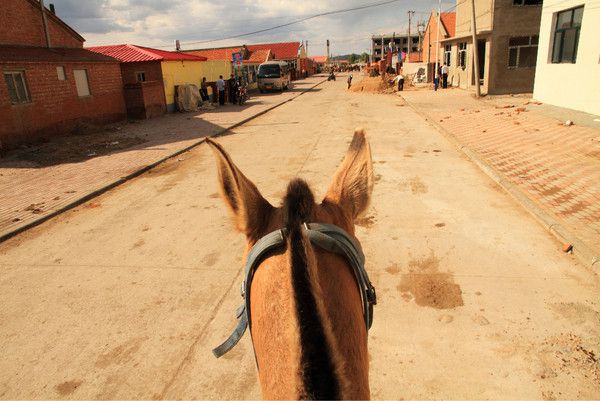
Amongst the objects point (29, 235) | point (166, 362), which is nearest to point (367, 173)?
point (166, 362)

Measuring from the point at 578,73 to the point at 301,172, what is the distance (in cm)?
1213

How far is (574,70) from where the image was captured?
14.6 m

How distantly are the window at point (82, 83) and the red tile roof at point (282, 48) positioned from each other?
5353cm

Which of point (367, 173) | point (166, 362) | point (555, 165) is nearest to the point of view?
point (367, 173)

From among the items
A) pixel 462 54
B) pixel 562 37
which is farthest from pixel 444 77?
pixel 562 37

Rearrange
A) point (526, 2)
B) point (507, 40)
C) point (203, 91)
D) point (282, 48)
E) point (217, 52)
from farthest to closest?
point (282, 48), point (217, 52), point (203, 91), point (507, 40), point (526, 2)

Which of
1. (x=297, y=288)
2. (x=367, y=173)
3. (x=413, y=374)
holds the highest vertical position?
(x=367, y=173)

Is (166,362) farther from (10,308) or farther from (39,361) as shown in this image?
(10,308)

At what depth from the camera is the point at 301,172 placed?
9.27 meters

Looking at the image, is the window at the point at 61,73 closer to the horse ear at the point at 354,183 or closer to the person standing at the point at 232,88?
the person standing at the point at 232,88

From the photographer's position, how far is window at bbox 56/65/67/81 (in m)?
15.4

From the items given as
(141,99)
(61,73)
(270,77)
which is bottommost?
(141,99)

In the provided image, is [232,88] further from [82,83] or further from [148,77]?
[82,83]

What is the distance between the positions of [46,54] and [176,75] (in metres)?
8.90
